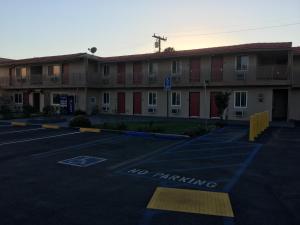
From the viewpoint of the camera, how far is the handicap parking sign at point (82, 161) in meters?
8.59

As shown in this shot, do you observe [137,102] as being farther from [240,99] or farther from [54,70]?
[54,70]

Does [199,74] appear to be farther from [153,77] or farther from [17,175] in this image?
[17,175]

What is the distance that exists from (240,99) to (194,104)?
13.4 ft

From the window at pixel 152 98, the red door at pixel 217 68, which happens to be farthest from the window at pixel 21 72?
the red door at pixel 217 68

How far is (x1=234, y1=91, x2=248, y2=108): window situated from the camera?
23125 millimetres

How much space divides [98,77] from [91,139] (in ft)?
56.2

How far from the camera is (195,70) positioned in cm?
2503

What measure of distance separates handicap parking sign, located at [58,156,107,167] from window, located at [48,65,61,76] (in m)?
23.8

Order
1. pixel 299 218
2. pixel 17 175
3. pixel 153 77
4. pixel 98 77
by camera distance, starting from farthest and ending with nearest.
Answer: pixel 98 77
pixel 153 77
pixel 17 175
pixel 299 218

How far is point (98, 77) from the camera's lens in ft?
97.6

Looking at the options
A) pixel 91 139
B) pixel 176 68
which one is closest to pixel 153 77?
pixel 176 68

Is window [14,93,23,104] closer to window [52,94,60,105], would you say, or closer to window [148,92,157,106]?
window [52,94,60,105]

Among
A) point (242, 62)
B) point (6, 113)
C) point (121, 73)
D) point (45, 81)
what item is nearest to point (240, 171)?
point (242, 62)

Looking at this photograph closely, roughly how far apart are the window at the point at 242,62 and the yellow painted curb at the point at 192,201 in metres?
18.9
